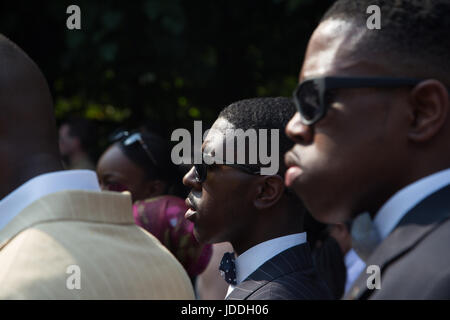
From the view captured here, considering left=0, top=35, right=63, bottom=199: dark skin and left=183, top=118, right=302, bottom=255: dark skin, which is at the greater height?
left=0, top=35, right=63, bottom=199: dark skin

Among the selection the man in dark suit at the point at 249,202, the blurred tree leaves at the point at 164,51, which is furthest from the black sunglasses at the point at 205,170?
the blurred tree leaves at the point at 164,51

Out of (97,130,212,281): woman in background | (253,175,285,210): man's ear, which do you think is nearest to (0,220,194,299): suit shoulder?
(253,175,285,210): man's ear

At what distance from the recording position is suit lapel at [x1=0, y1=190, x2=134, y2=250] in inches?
76.8

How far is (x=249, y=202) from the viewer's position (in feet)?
9.90

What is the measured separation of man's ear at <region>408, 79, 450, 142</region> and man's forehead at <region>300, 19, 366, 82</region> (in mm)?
184

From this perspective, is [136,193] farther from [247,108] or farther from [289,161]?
[289,161]

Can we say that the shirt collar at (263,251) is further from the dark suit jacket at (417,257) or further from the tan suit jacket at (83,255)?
the dark suit jacket at (417,257)

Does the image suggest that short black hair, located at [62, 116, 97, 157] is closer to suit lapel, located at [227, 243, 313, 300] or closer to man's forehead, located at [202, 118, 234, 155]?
man's forehead, located at [202, 118, 234, 155]

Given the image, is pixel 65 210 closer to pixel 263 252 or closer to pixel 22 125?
pixel 22 125

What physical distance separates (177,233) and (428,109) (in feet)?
9.29

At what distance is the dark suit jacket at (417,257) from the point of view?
152cm

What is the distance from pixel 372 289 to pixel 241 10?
5.63 m

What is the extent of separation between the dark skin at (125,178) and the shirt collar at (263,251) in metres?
2.23

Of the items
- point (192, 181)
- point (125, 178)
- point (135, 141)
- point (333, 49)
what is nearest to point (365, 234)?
point (333, 49)
